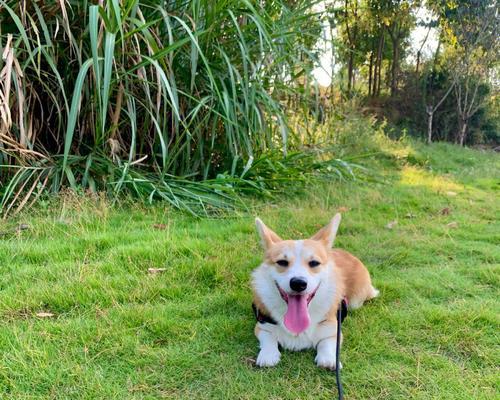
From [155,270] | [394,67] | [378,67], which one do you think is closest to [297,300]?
[155,270]

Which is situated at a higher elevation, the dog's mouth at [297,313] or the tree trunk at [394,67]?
the tree trunk at [394,67]

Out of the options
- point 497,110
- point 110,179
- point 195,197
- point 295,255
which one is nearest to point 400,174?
point 195,197

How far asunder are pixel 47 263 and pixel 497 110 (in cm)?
1695

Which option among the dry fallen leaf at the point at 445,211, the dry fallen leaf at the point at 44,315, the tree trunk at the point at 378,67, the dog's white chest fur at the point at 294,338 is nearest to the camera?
the dog's white chest fur at the point at 294,338

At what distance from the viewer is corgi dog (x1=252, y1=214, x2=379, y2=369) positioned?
6.30 feet

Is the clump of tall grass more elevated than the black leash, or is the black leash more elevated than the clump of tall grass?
the clump of tall grass

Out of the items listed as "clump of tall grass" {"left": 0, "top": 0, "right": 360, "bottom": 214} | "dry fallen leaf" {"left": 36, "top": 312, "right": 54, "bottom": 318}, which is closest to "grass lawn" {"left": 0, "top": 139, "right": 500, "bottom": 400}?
"dry fallen leaf" {"left": 36, "top": 312, "right": 54, "bottom": 318}

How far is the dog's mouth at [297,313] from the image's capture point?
1938 mm

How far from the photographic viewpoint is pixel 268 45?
14.8ft

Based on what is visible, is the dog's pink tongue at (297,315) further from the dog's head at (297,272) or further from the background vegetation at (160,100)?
the background vegetation at (160,100)

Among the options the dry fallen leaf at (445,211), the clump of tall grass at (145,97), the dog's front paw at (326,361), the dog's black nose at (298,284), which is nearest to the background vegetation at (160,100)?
the clump of tall grass at (145,97)

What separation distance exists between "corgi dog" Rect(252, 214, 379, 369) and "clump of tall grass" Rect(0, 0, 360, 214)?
1888 millimetres

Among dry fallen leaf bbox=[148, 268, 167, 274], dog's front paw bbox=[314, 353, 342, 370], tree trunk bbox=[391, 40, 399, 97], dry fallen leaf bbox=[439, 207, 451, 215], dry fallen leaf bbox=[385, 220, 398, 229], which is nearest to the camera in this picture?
dog's front paw bbox=[314, 353, 342, 370]

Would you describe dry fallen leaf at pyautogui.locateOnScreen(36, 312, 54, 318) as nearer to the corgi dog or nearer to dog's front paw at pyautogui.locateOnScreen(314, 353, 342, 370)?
the corgi dog
